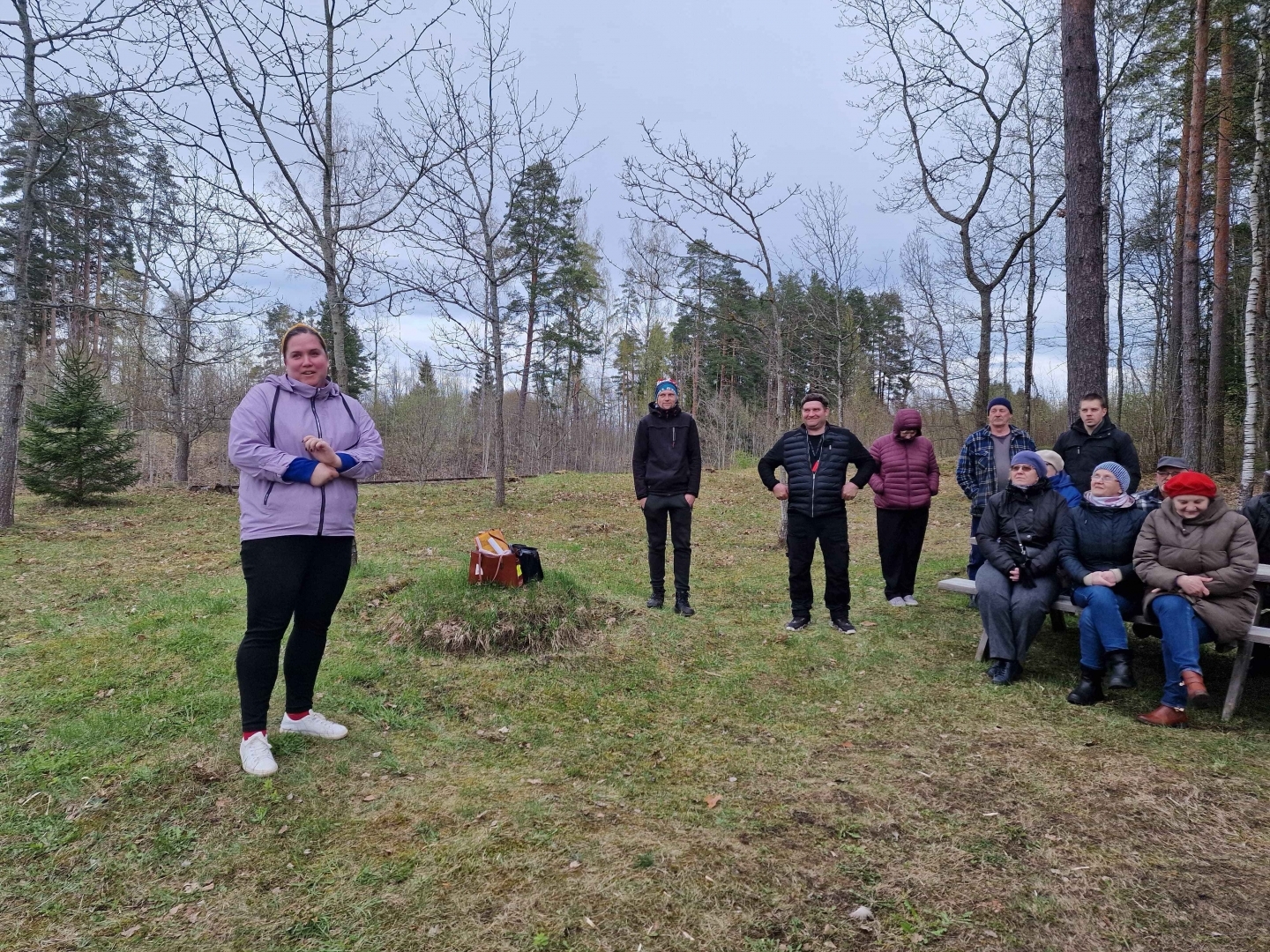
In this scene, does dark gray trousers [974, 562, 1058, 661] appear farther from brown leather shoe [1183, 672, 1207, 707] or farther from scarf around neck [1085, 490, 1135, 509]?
brown leather shoe [1183, 672, 1207, 707]

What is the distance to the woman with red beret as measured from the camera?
374 cm

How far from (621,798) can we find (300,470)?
2.07 meters

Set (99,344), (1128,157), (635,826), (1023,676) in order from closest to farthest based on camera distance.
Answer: (635,826) → (1023,676) → (1128,157) → (99,344)

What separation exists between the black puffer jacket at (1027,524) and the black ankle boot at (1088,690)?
2.20ft

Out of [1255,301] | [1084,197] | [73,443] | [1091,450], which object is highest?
[1084,197]

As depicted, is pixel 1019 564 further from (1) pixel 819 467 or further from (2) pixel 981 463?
(2) pixel 981 463

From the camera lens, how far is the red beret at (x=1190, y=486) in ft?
12.7

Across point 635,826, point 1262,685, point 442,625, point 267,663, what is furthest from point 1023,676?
point 267,663

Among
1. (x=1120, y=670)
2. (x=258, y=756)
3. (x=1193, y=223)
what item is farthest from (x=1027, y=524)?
(x=1193, y=223)

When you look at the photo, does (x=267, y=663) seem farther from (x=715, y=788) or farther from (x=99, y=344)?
(x=99, y=344)

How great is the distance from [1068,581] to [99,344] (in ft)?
91.6

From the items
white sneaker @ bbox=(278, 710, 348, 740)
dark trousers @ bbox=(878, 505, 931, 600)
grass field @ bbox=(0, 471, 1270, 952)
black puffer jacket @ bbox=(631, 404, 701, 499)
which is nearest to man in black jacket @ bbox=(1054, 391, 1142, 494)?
dark trousers @ bbox=(878, 505, 931, 600)

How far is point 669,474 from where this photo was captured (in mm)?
5758

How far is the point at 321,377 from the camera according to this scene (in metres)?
3.29
